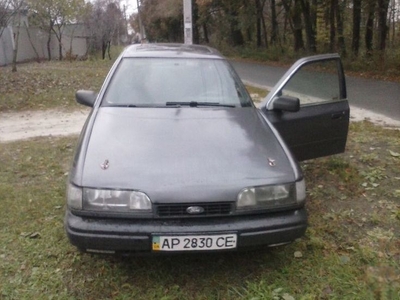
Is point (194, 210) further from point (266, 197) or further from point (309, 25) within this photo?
point (309, 25)

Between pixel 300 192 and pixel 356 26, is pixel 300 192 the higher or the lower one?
the lower one

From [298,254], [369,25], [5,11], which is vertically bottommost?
[298,254]

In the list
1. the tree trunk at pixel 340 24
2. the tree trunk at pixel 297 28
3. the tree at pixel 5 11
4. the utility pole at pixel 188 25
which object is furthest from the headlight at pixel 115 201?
the tree trunk at pixel 297 28

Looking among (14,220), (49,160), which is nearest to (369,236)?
(14,220)

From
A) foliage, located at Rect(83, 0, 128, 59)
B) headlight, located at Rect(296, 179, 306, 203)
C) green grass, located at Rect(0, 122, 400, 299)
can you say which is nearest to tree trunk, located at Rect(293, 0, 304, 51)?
foliage, located at Rect(83, 0, 128, 59)

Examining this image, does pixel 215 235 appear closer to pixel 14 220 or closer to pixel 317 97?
pixel 14 220

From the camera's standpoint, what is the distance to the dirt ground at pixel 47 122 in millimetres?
7980

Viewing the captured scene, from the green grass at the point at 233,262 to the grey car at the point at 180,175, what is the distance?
0.39m

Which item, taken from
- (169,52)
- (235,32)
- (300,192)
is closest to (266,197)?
(300,192)

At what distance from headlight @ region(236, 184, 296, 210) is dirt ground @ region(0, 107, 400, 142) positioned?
5.64m

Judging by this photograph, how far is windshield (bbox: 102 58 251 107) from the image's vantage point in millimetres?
4148

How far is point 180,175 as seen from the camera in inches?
116

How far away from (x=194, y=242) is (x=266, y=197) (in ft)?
1.85

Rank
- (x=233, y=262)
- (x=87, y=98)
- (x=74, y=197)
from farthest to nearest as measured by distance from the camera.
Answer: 1. (x=87, y=98)
2. (x=233, y=262)
3. (x=74, y=197)
